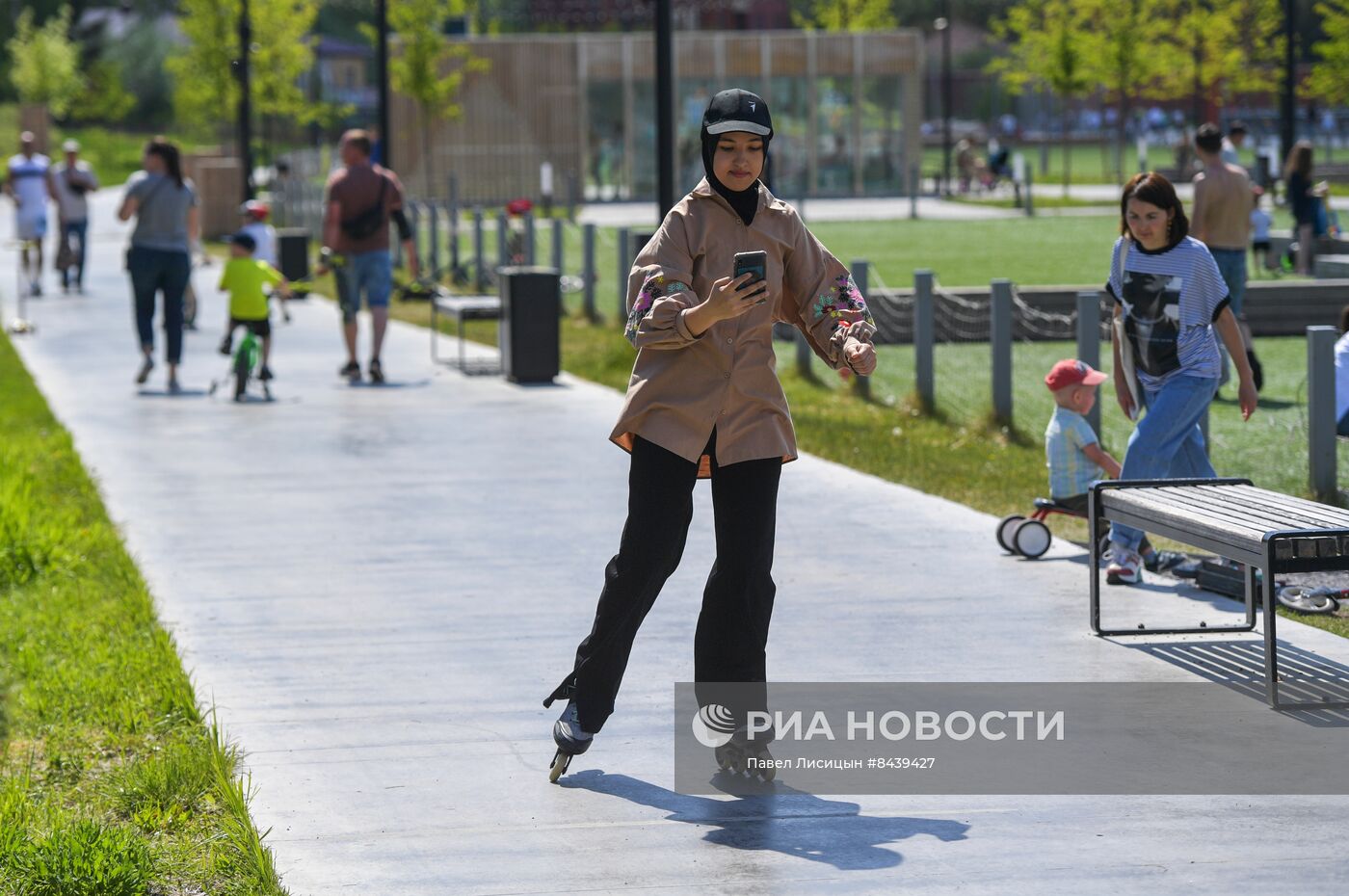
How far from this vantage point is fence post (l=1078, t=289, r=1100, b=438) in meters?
10.6

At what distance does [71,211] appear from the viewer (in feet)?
81.2

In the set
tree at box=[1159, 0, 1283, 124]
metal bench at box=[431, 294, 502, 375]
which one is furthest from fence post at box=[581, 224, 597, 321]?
tree at box=[1159, 0, 1283, 124]

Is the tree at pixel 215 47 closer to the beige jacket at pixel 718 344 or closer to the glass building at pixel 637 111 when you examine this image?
the glass building at pixel 637 111

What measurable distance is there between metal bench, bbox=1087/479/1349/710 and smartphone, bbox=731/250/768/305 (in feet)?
6.57

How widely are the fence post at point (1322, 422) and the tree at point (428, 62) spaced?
38539 mm

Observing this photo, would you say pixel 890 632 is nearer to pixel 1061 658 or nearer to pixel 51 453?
pixel 1061 658

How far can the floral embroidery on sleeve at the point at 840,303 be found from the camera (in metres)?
5.19

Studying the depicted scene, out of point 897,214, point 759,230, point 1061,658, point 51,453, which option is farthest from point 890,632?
point 897,214

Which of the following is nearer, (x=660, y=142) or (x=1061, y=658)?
(x=1061, y=658)

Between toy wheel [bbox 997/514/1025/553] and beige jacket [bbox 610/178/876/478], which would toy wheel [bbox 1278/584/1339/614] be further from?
beige jacket [bbox 610/178/876/478]

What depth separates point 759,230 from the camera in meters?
5.14

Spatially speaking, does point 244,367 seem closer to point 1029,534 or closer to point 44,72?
point 1029,534

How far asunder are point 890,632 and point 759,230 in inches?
92.3

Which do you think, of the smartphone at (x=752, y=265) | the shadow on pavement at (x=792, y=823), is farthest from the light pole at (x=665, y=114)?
the smartphone at (x=752, y=265)
